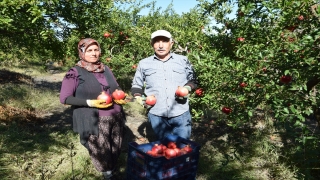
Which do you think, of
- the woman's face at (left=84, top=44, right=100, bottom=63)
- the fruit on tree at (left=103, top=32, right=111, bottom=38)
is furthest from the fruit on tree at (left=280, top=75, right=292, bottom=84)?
the fruit on tree at (left=103, top=32, right=111, bottom=38)

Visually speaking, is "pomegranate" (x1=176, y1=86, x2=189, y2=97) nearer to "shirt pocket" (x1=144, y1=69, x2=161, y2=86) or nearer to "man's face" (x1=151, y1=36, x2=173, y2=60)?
"shirt pocket" (x1=144, y1=69, x2=161, y2=86)

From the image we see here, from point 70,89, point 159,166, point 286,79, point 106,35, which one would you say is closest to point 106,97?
point 70,89

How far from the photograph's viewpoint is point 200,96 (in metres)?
4.22

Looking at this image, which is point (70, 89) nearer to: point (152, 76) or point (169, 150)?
point (152, 76)

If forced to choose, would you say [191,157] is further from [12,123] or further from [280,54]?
[12,123]

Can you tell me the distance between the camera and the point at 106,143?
3.31 m

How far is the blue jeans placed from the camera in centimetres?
344

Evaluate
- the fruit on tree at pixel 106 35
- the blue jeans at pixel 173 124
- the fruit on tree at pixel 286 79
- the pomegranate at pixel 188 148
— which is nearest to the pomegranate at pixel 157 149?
the pomegranate at pixel 188 148

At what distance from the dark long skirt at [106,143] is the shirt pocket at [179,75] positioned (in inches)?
32.7

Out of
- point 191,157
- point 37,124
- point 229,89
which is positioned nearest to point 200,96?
point 229,89

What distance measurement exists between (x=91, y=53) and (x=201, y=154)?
283 centimetres

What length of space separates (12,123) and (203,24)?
15.6 ft

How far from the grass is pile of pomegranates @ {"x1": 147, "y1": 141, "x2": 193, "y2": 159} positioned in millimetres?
427

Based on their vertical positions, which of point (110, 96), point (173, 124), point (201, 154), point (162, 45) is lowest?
point (201, 154)
